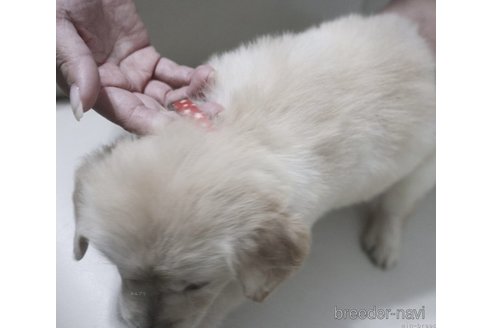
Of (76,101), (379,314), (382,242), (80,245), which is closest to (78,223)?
(80,245)

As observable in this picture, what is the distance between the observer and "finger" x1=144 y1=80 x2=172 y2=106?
1303 mm

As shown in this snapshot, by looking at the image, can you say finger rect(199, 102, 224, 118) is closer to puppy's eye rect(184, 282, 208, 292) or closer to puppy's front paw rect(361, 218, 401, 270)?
puppy's eye rect(184, 282, 208, 292)

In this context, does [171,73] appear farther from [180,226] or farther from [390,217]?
[390,217]

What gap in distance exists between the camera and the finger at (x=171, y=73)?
4.50ft

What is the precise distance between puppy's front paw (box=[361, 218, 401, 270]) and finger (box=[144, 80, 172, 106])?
0.78 metres

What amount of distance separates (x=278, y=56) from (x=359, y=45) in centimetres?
20

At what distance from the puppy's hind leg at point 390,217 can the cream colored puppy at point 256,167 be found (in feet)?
0.43

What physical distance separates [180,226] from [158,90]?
54 centimetres

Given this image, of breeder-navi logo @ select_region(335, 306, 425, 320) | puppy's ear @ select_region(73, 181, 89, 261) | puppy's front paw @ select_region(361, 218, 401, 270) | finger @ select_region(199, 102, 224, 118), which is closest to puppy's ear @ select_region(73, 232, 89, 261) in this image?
puppy's ear @ select_region(73, 181, 89, 261)

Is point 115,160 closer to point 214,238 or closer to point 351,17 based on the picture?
point 214,238

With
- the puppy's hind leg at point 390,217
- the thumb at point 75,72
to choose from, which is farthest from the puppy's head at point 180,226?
the puppy's hind leg at point 390,217

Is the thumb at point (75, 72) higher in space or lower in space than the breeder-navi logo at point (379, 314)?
higher

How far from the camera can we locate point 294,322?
1409 mm

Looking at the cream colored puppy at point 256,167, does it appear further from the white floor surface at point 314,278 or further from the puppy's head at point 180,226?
the white floor surface at point 314,278
